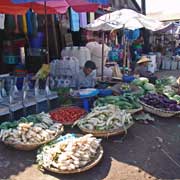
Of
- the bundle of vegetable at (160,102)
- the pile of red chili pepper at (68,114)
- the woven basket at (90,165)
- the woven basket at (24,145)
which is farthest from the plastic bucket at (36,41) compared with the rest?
the woven basket at (90,165)

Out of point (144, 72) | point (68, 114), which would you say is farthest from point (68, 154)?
point (144, 72)

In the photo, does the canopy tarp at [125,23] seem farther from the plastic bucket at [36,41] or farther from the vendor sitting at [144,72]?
the plastic bucket at [36,41]

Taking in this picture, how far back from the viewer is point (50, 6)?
798 centimetres

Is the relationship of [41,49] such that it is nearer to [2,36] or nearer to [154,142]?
[2,36]

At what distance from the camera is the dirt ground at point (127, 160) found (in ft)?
12.6

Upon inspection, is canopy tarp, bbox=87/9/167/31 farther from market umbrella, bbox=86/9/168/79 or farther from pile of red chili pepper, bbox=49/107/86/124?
pile of red chili pepper, bbox=49/107/86/124

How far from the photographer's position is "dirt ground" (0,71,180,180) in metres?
3.83

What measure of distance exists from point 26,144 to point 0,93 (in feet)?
5.49

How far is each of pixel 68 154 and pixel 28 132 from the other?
2.86 feet

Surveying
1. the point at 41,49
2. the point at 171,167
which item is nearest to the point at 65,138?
the point at 171,167

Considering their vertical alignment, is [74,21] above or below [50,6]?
below

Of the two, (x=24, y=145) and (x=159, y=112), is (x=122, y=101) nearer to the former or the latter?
(x=159, y=112)

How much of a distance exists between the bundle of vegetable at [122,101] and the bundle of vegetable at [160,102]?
0.29m

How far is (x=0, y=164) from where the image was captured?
4.08 metres
